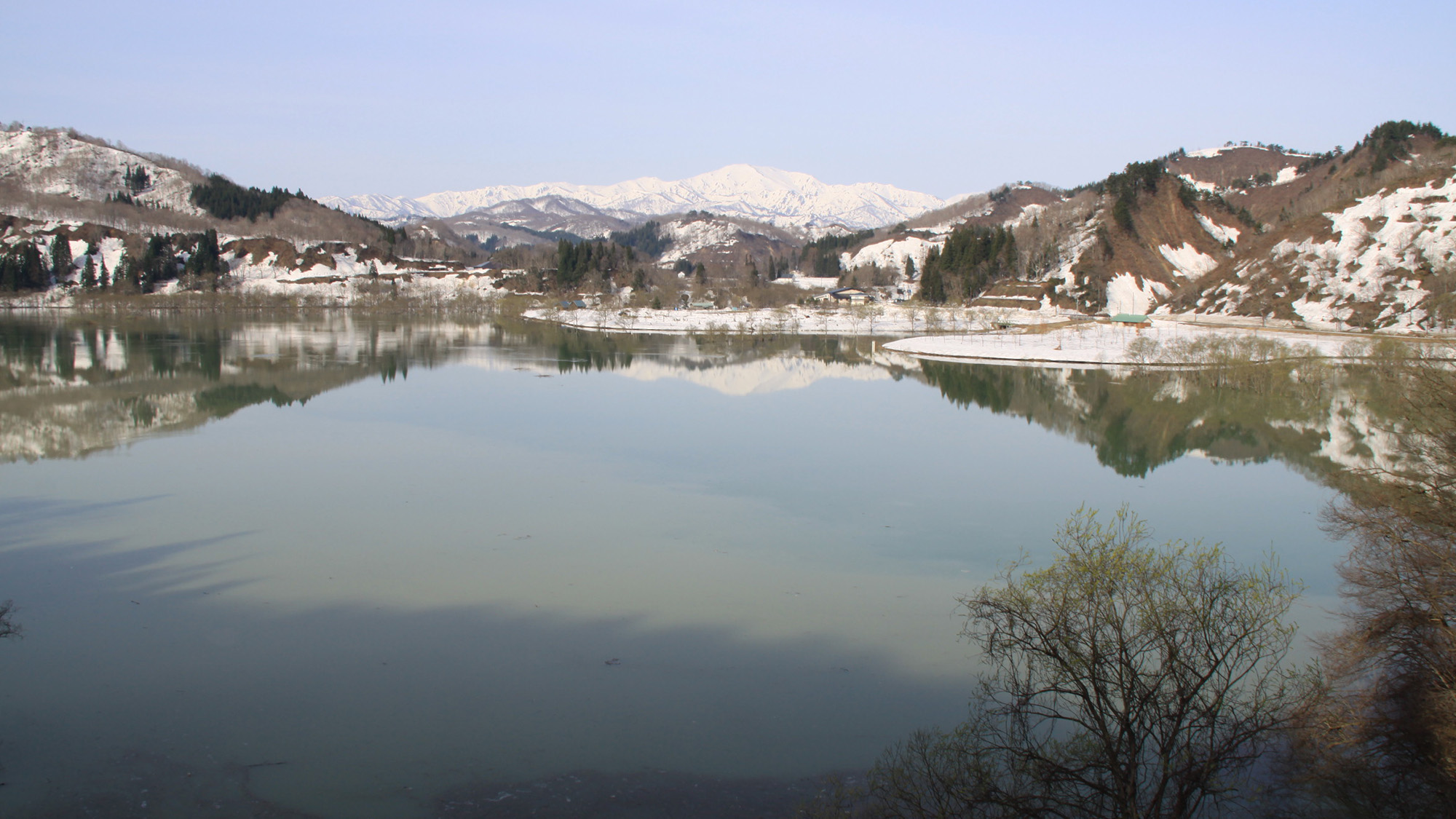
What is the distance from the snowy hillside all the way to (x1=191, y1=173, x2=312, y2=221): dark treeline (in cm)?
317

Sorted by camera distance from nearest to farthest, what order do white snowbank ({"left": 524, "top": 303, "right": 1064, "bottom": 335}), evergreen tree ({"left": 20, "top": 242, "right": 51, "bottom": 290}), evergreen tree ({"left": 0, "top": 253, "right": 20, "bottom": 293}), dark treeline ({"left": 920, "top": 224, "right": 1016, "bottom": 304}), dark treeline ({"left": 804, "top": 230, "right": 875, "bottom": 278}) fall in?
white snowbank ({"left": 524, "top": 303, "right": 1064, "bottom": 335}), dark treeline ({"left": 920, "top": 224, "right": 1016, "bottom": 304}), evergreen tree ({"left": 0, "top": 253, "right": 20, "bottom": 293}), evergreen tree ({"left": 20, "top": 242, "right": 51, "bottom": 290}), dark treeline ({"left": 804, "top": 230, "right": 875, "bottom": 278})

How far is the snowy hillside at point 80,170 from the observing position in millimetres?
137500

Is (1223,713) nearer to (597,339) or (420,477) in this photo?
(420,477)

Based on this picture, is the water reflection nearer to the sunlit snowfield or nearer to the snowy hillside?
the sunlit snowfield

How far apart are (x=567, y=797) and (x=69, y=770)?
385 centimetres

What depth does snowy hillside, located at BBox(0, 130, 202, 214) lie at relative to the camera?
137500mm

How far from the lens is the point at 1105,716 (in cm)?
714

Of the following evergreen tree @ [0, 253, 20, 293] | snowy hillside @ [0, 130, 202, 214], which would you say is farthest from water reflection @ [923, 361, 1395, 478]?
snowy hillside @ [0, 130, 202, 214]

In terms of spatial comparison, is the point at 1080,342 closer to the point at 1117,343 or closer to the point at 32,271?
the point at 1117,343

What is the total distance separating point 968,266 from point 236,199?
11034 centimetres

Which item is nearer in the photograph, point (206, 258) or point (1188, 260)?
point (1188, 260)

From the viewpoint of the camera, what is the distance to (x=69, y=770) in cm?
672

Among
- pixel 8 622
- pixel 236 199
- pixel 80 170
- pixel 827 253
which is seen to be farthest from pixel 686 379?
pixel 80 170

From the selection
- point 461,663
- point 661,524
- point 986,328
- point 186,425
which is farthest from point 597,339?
point 461,663
